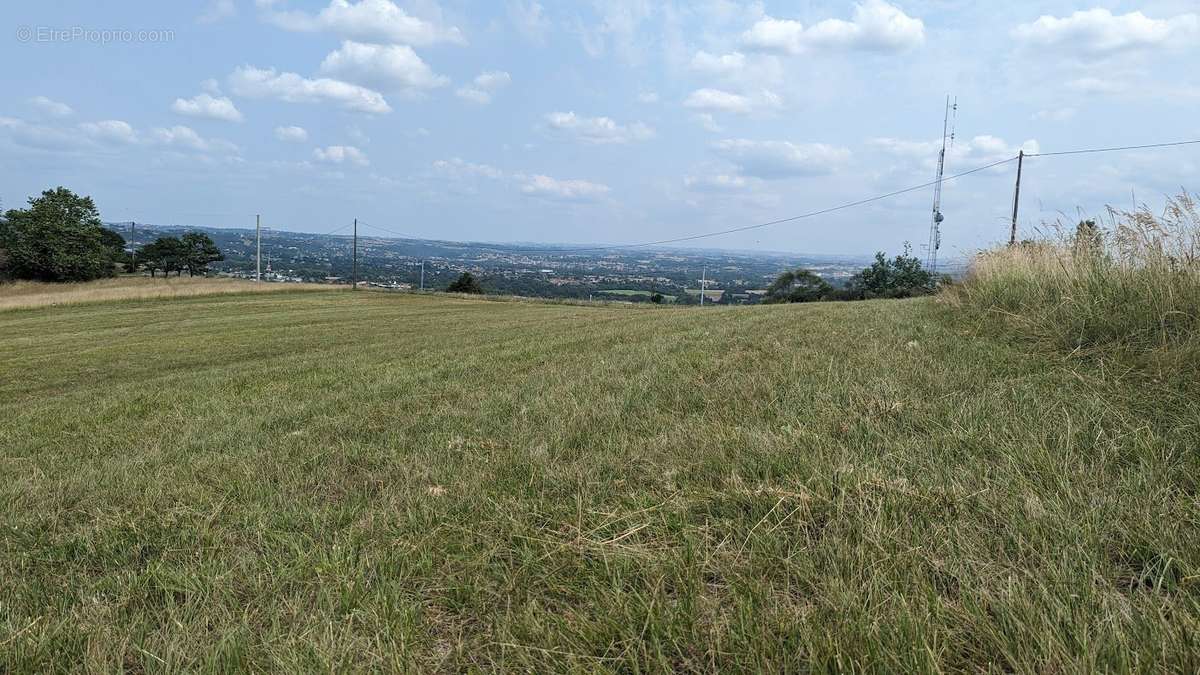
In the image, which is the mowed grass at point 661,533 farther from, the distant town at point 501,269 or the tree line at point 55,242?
the tree line at point 55,242

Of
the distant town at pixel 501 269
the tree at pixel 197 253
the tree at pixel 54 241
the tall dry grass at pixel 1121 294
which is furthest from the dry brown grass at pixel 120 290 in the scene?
the tall dry grass at pixel 1121 294

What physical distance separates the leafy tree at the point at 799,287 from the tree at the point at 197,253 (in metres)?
55.0

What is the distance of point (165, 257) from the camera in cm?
6200

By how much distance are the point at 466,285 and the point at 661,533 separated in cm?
5590

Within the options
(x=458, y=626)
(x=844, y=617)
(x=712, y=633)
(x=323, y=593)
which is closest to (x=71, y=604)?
(x=323, y=593)

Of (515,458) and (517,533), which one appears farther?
(515,458)

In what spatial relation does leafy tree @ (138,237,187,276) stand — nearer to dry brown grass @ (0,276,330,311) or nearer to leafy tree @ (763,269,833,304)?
dry brown grass @ (0,276,330,311)

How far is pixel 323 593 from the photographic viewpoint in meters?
2.00

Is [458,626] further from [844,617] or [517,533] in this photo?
[844,617]

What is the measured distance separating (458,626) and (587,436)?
5.63 feet

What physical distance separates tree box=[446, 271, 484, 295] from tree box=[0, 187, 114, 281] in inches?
1224

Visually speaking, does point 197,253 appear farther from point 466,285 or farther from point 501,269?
point 501,269

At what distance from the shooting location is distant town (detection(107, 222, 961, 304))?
185 ft

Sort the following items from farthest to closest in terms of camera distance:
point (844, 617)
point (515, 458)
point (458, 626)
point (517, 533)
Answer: point (515, 458) → point (517, 533) → point (458, 626) → point (844, 617)
